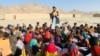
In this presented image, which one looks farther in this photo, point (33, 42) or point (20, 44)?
point (20, 44)

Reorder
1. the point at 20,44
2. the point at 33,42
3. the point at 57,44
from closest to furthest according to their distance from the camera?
the point at 33,42 < the point at 57,44 < the point at 20,44

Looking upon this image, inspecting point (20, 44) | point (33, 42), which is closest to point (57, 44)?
point (33, 42)

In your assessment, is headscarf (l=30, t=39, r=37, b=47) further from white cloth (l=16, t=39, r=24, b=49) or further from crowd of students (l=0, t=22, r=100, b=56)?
white cloth (l=16, t=39, r=24, b=49)

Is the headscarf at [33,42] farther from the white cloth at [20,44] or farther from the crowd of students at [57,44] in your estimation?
the white cloth at [20,44]

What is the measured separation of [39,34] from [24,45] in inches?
62.3

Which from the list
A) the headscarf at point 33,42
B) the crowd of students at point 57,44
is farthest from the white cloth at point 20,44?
the headscarf at point 33,42

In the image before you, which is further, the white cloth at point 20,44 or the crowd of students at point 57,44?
the white cloth at point 20,44

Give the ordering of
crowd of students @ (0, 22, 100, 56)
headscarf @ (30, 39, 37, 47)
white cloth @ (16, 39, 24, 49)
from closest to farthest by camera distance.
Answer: crowd of students @ (0, 22, 100, 56)
headscarf @ (30, 39, 37, 47)
white cloth @ (16, 39, 24, 49)

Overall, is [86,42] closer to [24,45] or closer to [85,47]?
[85,47]

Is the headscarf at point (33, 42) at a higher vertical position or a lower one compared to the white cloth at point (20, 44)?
higher

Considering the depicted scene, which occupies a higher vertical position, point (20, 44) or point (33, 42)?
point (33, 42)

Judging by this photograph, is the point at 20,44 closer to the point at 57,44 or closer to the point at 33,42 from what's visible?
the point at 33,42

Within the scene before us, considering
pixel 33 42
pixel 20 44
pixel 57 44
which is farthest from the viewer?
pixel 20 44

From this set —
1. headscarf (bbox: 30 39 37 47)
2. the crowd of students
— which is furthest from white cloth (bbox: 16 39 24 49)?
headscarf (bbox: 30 39 37 47)
